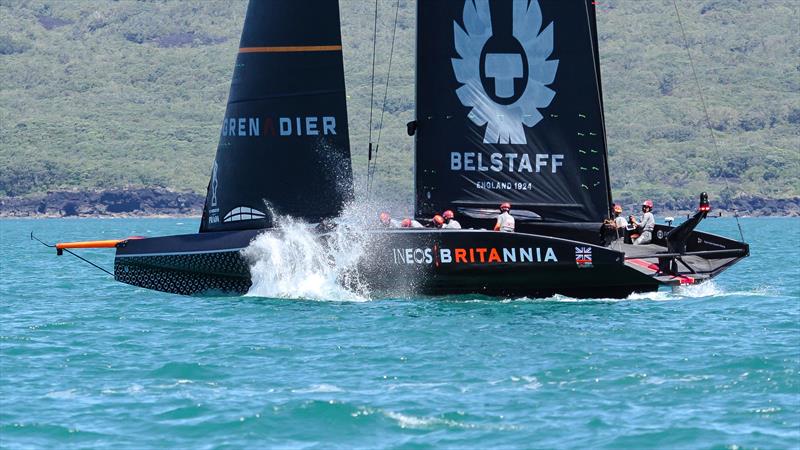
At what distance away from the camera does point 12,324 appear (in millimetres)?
20953

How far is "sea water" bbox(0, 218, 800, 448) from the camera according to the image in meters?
12.9

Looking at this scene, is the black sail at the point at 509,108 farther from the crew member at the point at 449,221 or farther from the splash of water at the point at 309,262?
the splash of water at the point at 309,262

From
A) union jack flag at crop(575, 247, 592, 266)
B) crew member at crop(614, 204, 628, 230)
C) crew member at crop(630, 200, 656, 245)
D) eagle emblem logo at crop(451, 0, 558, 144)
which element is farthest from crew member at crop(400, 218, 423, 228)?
crew member at crop(630, 200, 656, 245)

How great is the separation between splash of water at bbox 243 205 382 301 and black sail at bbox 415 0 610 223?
1833mm

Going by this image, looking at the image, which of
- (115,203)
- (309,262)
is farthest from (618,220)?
(115,203)

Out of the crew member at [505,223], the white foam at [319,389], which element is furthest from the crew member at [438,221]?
the white foam at [319,389]

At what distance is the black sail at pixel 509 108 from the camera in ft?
75.8

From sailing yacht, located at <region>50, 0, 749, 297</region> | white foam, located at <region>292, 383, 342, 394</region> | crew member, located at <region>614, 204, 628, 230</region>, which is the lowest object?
white foam, located at <region>292, 383, 342, 394</region>

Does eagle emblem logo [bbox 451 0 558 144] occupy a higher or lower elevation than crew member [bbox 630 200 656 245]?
higher

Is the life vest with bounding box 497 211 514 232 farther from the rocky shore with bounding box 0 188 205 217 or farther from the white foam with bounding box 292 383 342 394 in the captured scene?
the rocky shore with bounding box 0 188 205 217

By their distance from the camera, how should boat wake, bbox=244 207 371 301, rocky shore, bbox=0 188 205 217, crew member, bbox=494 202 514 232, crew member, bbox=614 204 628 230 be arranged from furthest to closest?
rocky shore, bbox=0 188 205 217 < crew member, bbox=614 204 628 230 < crew member, bbox=494 202 514 232 < boat wake, bbox=244 207 371 301

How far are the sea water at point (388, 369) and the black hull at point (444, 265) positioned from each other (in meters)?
0.25

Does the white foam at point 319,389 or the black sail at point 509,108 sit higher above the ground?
the black sail at point 509,108

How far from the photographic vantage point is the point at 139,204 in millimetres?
178875
